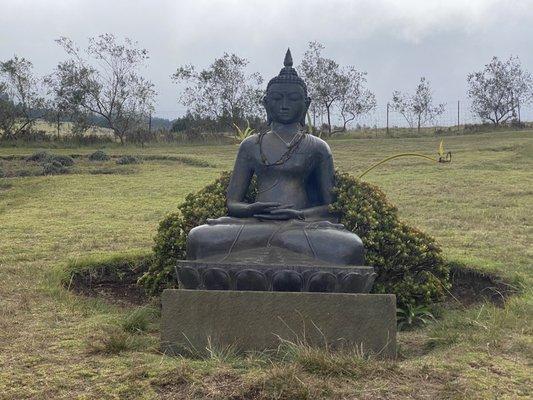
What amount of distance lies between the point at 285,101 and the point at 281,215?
110 cm

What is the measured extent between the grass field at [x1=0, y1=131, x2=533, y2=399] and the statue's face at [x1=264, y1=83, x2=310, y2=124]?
1920mm

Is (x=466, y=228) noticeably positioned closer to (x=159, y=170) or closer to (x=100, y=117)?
(x=159, y=170)

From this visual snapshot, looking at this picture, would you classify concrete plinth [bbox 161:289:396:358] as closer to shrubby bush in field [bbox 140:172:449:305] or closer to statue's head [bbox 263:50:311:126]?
shrubby bush in field [bbox 140:172:449:305]

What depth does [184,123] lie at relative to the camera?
115 ft

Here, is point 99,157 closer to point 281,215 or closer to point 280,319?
point 281,215

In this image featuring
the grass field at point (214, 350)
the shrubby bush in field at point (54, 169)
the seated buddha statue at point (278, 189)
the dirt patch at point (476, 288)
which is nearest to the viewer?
the grass field at point (214, 350)

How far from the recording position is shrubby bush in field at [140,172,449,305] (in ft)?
18.5

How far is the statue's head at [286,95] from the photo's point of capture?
5602 mm

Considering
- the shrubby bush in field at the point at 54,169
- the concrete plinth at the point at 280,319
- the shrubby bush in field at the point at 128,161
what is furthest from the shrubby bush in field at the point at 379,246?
the shrubby bush in field at the point at 128,161

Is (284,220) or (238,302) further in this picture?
(284,220)

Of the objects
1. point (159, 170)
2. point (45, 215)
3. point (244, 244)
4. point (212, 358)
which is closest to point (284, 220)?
point (244, 244)

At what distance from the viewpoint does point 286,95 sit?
5.61m

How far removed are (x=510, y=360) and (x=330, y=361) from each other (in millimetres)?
1165

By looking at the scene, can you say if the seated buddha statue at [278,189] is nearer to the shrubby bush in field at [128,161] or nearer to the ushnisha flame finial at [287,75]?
the ushnisha flame finial at [287,75]
